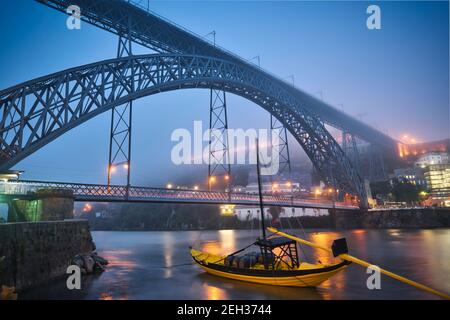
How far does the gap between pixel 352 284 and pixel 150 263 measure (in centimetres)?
1652

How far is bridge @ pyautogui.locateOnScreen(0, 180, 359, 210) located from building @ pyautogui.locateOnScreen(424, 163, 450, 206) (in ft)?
154

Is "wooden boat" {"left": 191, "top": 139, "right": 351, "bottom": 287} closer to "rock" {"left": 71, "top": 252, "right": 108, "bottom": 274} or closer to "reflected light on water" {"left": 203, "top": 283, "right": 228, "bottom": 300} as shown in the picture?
"reflected light on water" {"left": 203, "top": 283, "right": 228, "bottom": 300}

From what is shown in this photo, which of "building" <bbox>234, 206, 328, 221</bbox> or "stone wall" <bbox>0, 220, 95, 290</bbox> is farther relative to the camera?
"building" <bbox>234, 206, 328, 221</bbox>

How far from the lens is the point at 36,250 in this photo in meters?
14.6

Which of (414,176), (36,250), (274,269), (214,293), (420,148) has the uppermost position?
(420,148)

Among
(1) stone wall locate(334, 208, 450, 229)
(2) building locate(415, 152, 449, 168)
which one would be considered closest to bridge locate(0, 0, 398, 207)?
(1) stone wall locate(334, 208, 450, 229)

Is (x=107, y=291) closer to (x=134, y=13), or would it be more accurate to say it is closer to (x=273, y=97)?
(x=134, y=13)

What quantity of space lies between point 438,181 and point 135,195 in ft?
287

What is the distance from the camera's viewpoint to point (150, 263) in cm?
2514

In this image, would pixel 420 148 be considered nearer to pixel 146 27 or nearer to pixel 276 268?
pixel 146 27

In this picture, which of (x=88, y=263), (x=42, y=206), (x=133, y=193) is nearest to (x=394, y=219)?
(x=133, y=193)

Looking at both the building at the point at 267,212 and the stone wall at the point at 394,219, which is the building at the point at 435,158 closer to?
the building at the point at 267,212

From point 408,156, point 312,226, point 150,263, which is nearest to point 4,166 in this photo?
point 150,263

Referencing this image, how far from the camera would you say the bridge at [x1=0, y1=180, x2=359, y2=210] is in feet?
66.5
